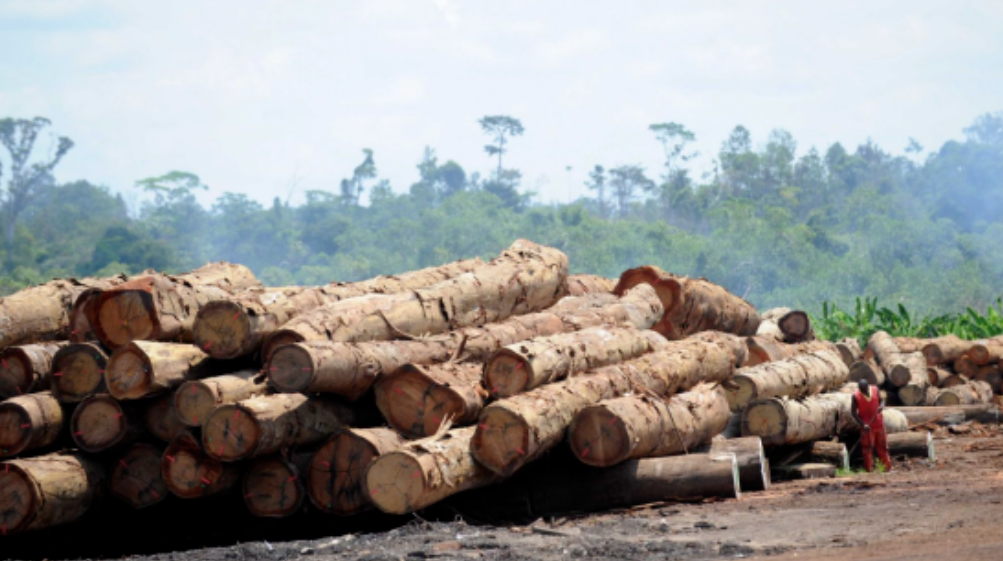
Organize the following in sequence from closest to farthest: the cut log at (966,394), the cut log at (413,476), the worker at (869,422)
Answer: the cut log at (413,476) → the worker at (869,422) → the cut log at (966,394)

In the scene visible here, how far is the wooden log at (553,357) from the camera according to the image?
980cm

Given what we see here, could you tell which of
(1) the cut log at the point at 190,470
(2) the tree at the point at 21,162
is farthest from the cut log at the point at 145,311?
(2) the tree at the point at 21,162

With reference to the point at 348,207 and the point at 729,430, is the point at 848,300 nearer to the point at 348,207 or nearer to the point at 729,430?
the point at 729,430

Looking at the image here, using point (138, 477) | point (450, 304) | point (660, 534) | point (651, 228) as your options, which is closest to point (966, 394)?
point (450, 304)

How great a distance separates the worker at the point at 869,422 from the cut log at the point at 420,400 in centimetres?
600

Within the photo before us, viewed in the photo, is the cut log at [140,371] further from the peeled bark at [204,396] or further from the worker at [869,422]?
the worker at [869,422]

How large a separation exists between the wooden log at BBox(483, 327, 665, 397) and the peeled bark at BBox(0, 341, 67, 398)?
4.06 meters

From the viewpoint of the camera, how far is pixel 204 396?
914 centimetres

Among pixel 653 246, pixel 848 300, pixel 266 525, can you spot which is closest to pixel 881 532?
pixel 266 525

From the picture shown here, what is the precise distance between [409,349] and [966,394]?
14.9 m

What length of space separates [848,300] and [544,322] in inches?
1648

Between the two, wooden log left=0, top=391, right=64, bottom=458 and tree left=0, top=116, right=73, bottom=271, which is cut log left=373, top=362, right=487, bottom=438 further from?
tree left=0, top=116, right=73, bottom=271

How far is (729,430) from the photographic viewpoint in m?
12.7

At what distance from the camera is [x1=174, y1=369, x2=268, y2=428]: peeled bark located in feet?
30.0
